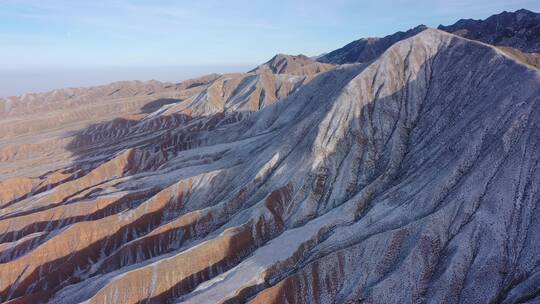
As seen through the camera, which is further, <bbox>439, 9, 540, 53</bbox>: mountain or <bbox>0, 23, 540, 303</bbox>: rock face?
<bbox>439, 9, 540, 53</bbox>: mountain

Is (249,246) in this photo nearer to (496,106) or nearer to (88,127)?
(496,106)

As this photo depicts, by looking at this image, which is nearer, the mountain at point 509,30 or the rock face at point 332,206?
the rock face at point 332,206

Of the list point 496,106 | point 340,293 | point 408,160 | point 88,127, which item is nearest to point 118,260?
point 340,293

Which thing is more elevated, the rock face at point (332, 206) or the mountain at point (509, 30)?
the mountain at point (509, 30)

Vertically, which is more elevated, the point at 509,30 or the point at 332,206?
the point at 509,30

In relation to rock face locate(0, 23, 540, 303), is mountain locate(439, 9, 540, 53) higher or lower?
higher

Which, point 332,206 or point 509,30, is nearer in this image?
point 332,206
